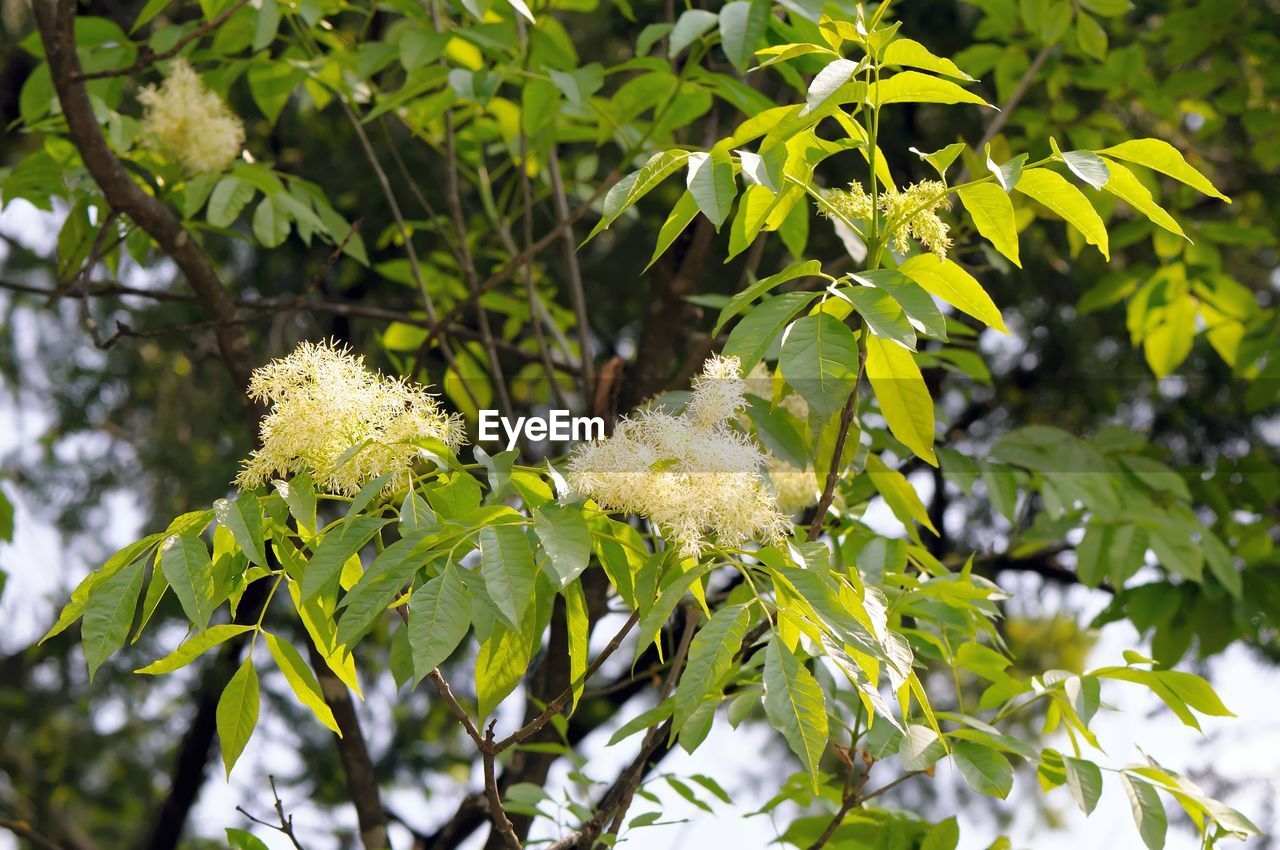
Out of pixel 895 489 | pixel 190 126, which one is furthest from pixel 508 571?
pixel 190 126

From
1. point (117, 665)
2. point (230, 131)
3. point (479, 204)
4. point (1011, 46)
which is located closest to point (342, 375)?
point (230, 131)

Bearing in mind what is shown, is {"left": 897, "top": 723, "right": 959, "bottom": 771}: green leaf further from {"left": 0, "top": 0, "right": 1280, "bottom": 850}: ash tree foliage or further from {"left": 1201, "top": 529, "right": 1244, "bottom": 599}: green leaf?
{"left": 1201, "top": 529, "right": 1244, "bottom": 599}: green leaf

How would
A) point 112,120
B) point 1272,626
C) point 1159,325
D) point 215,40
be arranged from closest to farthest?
point 112,120 → point 215,40 → point 1272,626 → point 1159,325

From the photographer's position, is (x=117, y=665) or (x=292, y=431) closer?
(x=292, y=431)

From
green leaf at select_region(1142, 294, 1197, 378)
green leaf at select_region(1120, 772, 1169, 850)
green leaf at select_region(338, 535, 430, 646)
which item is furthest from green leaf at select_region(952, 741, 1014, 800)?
green leaf at select_region(1142, 294, 1197, 378)

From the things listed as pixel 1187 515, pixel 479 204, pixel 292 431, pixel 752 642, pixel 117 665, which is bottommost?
pixel 117 665

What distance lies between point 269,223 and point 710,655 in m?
1.49

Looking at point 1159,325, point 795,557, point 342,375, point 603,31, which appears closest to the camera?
point 795,557

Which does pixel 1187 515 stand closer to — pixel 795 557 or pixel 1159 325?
pixel 1159 325

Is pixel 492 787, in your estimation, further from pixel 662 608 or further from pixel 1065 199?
pixel 1065 199

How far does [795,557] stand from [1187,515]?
1741mm

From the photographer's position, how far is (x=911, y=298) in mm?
1150

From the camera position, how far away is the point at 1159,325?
3072 millimetres

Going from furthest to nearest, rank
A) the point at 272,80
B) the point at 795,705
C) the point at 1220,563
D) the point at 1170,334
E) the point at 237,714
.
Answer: the point at 1170,334 < the point at 1220,563 < the point at 272,80 < the point at 237,714 < the point at 795,705
